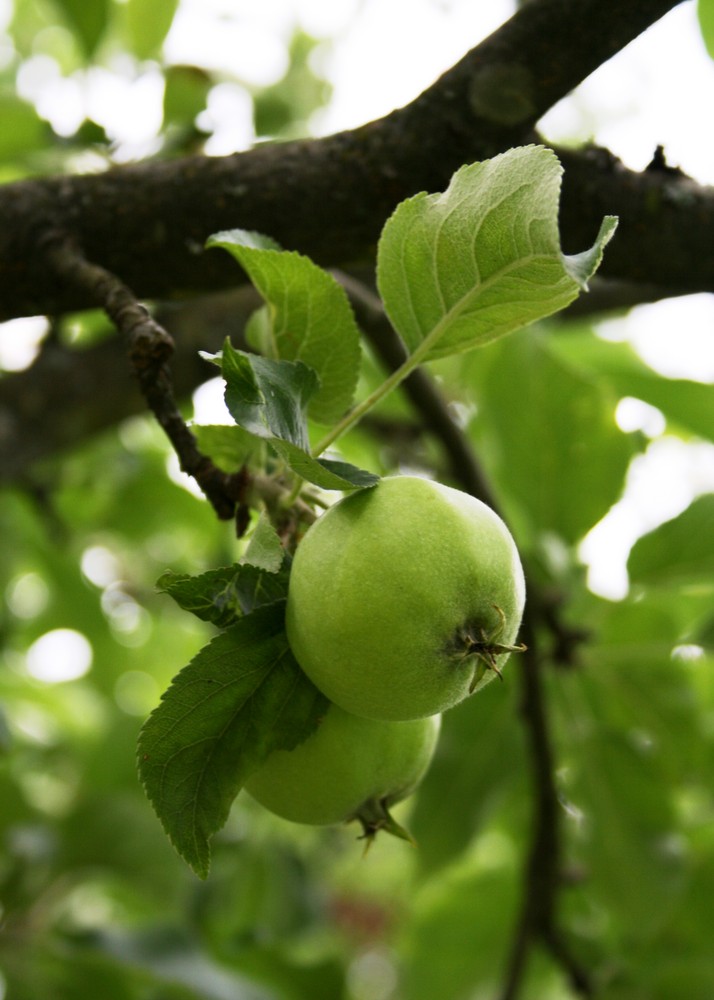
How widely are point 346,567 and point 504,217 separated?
26 cm

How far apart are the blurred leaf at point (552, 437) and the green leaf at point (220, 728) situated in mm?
983

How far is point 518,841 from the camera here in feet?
7.06

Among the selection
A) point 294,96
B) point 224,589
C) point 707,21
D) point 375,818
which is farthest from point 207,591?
point 294,96

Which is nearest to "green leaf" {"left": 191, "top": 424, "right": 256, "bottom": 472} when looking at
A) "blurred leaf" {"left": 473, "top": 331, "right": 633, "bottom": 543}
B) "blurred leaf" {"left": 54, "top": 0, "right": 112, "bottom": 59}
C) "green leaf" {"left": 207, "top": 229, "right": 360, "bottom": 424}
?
"green leaf" {"left": 207, "top": 229, "right": 360, "bottom": 424}

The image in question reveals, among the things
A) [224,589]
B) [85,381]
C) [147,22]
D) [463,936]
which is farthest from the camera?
[463,936]

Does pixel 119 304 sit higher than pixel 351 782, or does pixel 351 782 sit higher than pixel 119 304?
pixel 119 304

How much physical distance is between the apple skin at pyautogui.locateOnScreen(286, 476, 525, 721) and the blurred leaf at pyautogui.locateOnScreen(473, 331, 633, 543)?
0.96 m

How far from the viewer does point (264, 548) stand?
0.76 m

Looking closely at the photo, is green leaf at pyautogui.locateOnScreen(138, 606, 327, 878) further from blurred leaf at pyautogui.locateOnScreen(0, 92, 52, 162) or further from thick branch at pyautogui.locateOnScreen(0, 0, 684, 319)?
blurred leaf at pyautogui.locateOnScreen(0, 92, 52, 162)

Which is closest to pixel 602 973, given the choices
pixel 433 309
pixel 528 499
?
pixel 528 499

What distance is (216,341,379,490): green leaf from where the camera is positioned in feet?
2.32

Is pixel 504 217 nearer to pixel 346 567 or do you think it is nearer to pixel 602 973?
pixel 346 567

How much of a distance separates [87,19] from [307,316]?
1389 mm

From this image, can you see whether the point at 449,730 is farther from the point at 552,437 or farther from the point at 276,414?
the point at 276,414
